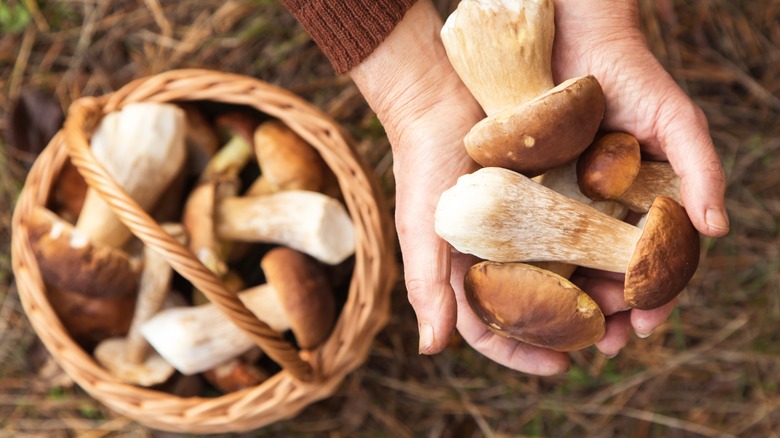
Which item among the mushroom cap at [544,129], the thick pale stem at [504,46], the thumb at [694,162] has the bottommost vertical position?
the thumb at [694,162]

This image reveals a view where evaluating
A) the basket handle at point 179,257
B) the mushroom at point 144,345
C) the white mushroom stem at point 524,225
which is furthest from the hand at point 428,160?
the mushroom at point 144,345

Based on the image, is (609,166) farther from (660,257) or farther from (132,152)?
(132,152)

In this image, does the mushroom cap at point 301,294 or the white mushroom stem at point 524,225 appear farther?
the mushroom cap at point 301,294

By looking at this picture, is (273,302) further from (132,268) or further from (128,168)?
(128,168)

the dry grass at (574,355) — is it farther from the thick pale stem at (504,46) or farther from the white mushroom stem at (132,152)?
the thick pale stem at (504,46)

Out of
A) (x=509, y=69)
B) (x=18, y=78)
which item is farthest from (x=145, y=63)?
(x=509, y=69)

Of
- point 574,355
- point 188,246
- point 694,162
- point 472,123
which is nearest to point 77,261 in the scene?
point 188,246
